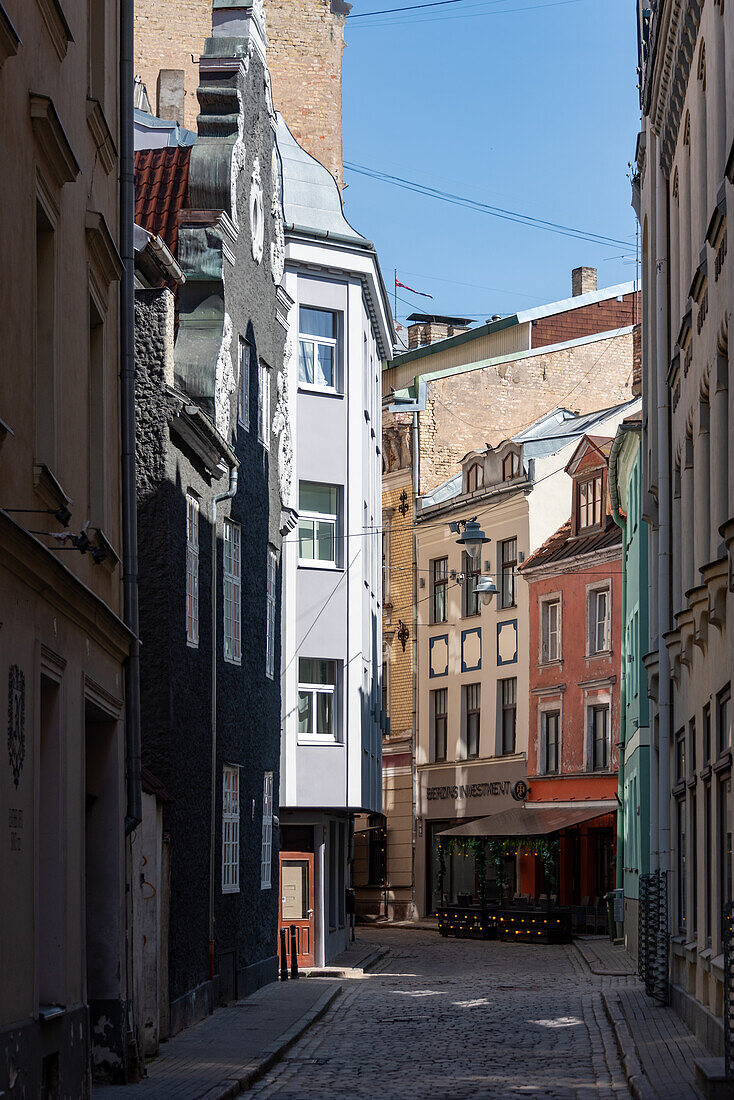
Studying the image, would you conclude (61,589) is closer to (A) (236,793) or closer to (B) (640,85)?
A: (A) (236,793)

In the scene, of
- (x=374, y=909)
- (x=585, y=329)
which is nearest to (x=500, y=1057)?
→ (x=374, y=909)

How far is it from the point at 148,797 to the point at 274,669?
9.99 metres

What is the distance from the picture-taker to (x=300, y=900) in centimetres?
2975

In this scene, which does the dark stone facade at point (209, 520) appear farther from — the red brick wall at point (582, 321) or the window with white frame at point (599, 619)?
the red brick wall at point (582, 321)

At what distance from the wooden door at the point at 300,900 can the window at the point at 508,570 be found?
16735 millimetres

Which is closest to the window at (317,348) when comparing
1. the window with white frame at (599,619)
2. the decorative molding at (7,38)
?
the window with white frame at (599,619)

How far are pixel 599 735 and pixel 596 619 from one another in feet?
9.09

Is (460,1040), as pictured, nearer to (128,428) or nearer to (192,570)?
(192,570)

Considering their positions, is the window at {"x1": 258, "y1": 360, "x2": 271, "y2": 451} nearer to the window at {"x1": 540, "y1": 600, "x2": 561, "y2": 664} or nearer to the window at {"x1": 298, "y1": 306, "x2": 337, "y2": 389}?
the window at {"x1": 298, "y1": 306, "x2": 337, "y2": 389}

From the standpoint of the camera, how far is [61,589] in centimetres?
1091

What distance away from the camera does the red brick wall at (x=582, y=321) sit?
52.0 m

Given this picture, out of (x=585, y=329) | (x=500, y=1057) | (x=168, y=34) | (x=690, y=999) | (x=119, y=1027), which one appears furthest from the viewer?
(x=585, y=329)

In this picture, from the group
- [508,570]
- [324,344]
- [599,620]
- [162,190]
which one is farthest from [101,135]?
[508,570]

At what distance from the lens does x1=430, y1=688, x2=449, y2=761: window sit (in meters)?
48.8
